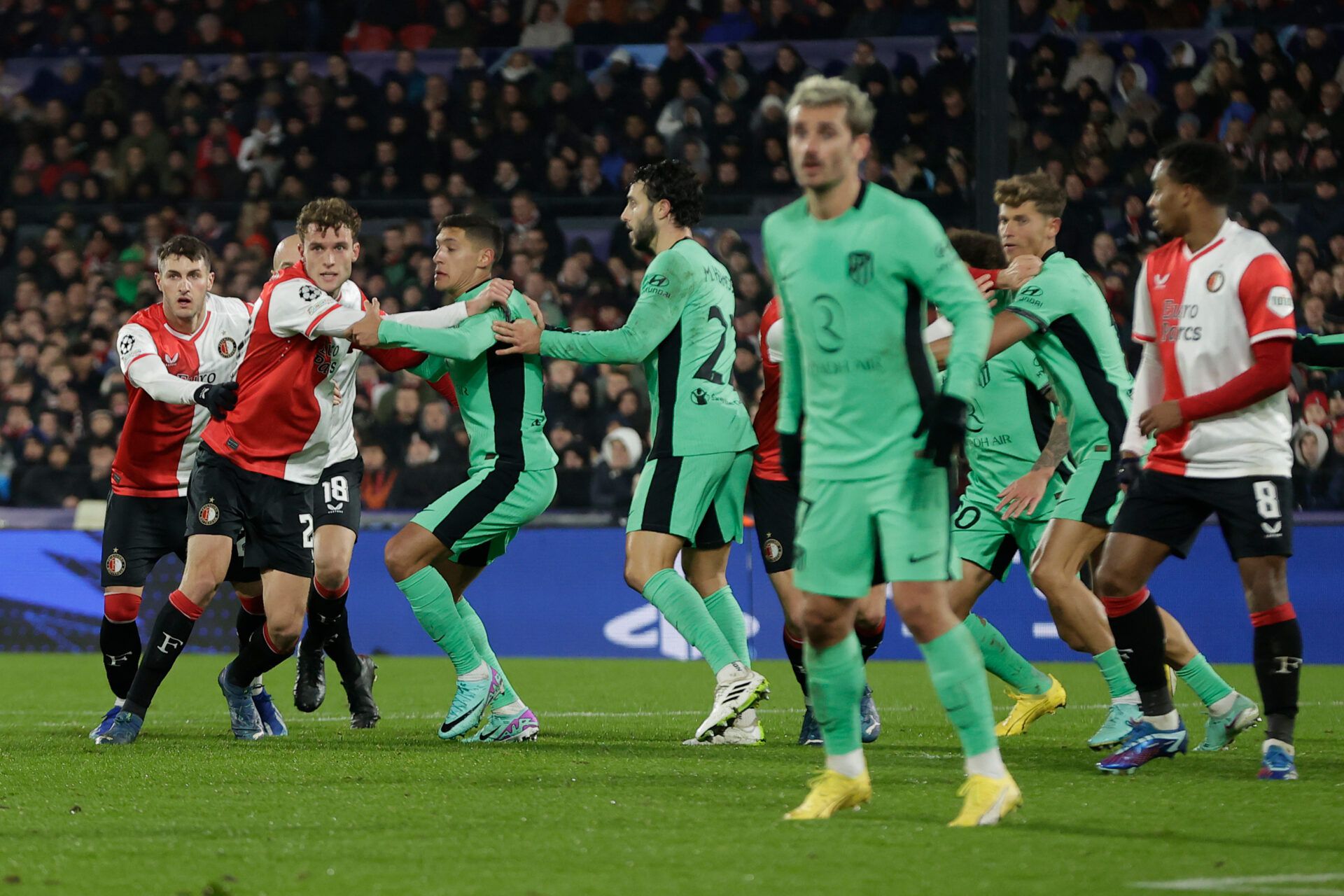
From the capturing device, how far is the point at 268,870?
4051 mm

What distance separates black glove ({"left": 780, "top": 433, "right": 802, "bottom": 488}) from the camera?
4.92 m

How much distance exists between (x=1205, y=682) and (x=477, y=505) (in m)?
2.93

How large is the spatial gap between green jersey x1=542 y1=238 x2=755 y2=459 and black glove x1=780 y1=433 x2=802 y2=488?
2079 mm

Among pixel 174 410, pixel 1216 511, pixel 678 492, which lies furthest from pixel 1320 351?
pixel 174 410

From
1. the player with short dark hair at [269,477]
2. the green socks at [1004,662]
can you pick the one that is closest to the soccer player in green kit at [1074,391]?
the green socks at [1004,662]

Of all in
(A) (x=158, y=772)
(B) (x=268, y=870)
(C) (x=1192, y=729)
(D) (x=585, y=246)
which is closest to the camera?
(B) (x=268, y=870)

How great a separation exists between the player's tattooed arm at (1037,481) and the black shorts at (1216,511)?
1.16 metres

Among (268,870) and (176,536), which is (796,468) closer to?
(268,870)

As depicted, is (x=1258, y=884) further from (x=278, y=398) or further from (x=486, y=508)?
(x=278, y=398)

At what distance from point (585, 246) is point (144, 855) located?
1292 cm

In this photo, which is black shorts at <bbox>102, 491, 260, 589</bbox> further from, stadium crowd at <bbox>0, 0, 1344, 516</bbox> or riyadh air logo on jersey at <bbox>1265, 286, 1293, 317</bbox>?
stadium crowd at <bbox>0, 0, 1344, 516</bbox>

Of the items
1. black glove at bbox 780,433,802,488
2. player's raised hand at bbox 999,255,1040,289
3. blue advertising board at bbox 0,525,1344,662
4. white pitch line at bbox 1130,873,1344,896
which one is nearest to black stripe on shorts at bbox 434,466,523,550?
player's raised hand at bbox 999,255,1040,289

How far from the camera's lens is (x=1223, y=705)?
6.53 meters

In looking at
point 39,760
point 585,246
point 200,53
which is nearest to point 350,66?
point 200,53
